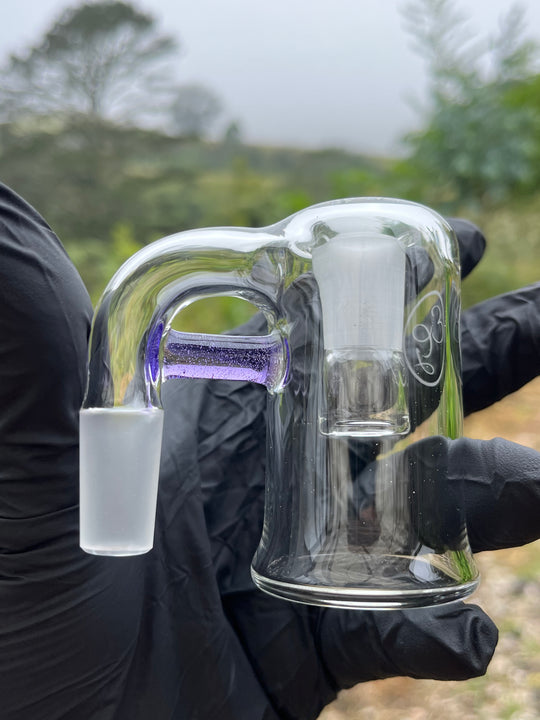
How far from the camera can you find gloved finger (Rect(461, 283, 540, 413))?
0.70 metres

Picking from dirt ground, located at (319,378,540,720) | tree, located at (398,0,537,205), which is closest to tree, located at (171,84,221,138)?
tree, located at (398,0,537,205)

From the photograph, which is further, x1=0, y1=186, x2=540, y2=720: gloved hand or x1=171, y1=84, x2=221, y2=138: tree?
x1=171, y1=84, x2=221, y2=138: tree

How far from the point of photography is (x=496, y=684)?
1.27m

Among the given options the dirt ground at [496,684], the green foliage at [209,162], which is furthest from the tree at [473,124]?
the dirt ground at [496,684]

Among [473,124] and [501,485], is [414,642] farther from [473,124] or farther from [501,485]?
[473,124]

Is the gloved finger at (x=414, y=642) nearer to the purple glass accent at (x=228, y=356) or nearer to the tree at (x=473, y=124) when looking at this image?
the purple glass accent at (x=228, y=356)

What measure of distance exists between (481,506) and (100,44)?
631 centimetres

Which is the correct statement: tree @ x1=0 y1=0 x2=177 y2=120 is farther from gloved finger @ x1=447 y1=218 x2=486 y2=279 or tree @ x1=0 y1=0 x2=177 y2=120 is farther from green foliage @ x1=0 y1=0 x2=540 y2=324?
gloved finger @ x1=447 y1=218 x2=486 y2=279

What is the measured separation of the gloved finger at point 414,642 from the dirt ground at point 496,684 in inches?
26.1

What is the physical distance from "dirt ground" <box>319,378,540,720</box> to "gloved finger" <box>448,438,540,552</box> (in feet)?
2.53

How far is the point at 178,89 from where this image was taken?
5848 millimetres

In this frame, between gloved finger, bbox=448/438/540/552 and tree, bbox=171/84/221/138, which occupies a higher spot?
tree, bbox=171/84/221/138

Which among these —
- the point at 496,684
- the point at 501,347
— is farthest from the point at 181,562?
the point at 496,684

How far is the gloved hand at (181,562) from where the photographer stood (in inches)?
20.1
